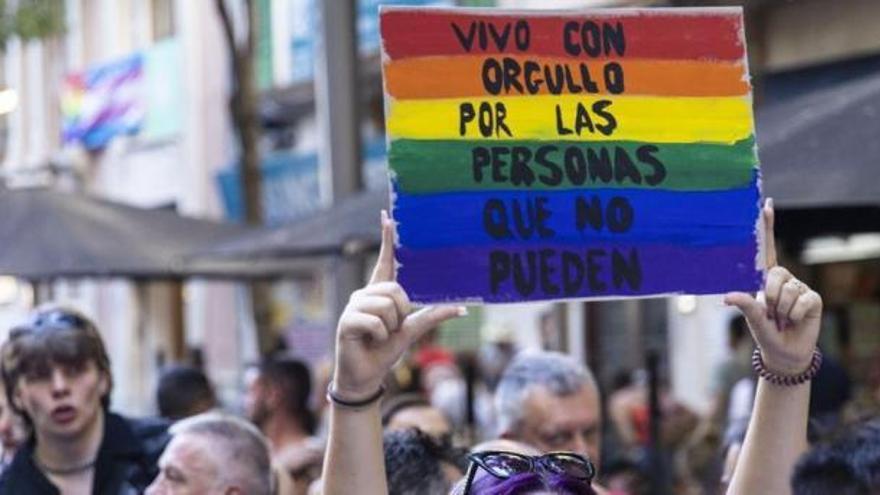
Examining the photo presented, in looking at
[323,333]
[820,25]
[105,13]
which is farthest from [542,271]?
[105,13]

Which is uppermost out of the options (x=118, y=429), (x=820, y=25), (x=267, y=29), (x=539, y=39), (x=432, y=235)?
(x=267, y=29)

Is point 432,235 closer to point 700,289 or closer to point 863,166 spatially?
point 700,289

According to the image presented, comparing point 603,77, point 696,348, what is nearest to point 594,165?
point 603,77

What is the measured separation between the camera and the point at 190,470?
5266mm

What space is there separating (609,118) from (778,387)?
2.04ft

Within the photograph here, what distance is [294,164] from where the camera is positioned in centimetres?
2436

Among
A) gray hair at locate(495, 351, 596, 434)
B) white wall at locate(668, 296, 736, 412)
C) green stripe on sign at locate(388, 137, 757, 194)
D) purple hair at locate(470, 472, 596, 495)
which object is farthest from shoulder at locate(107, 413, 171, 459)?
white wall at locate(668, 296, 736, 412)

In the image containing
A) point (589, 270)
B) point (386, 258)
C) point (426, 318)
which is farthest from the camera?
point (589, 270)

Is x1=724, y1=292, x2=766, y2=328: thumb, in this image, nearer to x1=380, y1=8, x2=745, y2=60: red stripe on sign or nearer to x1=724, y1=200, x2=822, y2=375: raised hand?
x1=724, y1=200, x2=822, y2=375: raised hand

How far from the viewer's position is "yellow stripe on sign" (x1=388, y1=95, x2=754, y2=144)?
406cm

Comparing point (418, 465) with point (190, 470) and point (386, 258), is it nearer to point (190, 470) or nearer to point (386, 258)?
point (190, 470)

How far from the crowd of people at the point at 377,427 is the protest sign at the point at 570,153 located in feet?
0.39

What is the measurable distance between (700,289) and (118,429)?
2.40 metres

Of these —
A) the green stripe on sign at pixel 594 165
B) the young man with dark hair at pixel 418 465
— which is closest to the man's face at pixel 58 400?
the young man with dark hair at pixel 418 465
